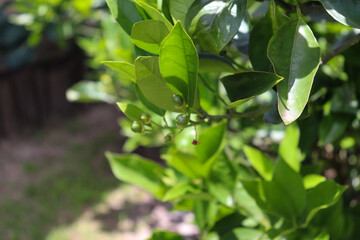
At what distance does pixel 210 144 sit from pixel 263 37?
22 cm

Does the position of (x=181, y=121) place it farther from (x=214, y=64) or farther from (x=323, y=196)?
(x=323, y=196)

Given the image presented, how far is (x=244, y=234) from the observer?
0.65 metres

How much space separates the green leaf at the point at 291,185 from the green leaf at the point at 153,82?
0.80 feet

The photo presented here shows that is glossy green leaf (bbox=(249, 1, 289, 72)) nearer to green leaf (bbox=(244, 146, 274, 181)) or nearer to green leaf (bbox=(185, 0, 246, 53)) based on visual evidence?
green leaf (bbox=(185, 0, 246, 53))

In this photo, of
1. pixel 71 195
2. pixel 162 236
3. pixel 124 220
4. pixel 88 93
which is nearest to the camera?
pixel 162 236

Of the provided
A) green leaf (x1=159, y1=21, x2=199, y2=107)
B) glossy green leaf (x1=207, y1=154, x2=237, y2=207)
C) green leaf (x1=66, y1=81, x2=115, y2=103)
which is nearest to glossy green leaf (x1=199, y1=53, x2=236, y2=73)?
green leaf (x1=159, y1=21, x2=199, y2=107)

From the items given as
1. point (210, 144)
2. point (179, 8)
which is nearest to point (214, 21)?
point (179, 8)

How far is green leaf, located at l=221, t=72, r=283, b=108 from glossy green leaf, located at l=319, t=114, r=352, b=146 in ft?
0.99

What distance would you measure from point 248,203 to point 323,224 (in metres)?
0.14

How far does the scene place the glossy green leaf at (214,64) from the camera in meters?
0.52

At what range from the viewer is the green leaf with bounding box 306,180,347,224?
54 cm

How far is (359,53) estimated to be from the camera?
0.69 m

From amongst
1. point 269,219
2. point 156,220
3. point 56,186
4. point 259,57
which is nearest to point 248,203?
point 269,219

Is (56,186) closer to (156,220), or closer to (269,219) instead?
(156,220)
